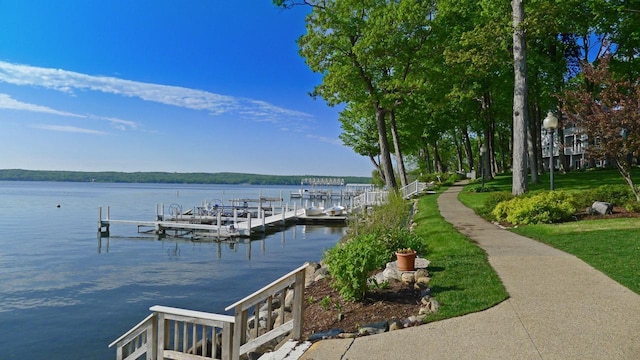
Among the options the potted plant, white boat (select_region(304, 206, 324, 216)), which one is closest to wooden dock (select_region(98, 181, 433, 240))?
white boat (select_region(304, 206, 324, 216))

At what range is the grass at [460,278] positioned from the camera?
21.5ft

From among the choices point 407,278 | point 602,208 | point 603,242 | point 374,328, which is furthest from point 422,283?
point 602,208

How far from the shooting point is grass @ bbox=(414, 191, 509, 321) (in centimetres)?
655

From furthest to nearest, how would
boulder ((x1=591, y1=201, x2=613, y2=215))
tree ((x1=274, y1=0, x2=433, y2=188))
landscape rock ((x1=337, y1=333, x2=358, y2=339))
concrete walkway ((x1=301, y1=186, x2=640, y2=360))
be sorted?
tree ((x1=274, y1=0, x2=433, y2=188)) < boulder ((x1=591, y1=201, x2=613, y2=215)) < landscape rock ((x1=337, y1=333, x2=358, y2=339)) < concrete walkway ((x1=301, y1=186, x2=640, y2=360))

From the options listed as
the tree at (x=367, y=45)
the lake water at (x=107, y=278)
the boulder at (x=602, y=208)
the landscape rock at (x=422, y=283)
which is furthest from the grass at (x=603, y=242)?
the tree at (x=367, y=45)

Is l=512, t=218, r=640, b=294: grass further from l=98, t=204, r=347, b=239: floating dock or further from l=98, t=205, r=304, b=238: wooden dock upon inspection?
l=98, t=204, r=347, b=239: floating dock

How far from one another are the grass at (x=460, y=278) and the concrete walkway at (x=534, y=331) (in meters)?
0.21

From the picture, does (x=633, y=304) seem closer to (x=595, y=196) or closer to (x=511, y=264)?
(x=511, y=264)

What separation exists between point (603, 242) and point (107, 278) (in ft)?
53.7

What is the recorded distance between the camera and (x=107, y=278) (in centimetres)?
1725

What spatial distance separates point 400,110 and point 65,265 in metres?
24.6

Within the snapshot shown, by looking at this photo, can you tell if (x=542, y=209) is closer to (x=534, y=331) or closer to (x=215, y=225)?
(x=534, y=331)

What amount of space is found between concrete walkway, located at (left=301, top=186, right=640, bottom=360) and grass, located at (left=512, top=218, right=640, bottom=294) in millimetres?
564

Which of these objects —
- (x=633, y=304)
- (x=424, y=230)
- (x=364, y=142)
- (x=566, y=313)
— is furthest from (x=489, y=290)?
(x=364, y=142)
